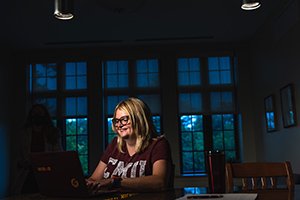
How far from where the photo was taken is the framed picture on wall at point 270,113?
617 centimetres

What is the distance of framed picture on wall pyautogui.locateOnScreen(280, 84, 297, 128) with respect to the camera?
17.3 feet

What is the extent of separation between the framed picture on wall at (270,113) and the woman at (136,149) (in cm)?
435

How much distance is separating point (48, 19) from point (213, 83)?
10.8 feet

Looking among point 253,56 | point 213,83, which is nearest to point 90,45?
point 213,83

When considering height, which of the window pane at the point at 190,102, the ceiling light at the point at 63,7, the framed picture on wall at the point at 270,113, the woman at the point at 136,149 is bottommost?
the woman at the point at 136,149

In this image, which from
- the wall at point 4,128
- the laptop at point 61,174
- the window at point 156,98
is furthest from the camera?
the window at point 156,98

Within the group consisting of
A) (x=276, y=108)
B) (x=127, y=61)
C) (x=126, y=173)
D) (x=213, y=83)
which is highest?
(x=127, y=61)

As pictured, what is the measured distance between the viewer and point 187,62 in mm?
7773

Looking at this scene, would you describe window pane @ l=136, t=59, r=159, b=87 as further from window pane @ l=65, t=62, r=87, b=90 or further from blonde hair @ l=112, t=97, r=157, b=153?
blonde hair @ l=112, t=97, r=157, b=153

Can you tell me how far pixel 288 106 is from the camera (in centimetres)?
548

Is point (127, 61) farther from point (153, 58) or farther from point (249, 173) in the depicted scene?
point (249, 173)

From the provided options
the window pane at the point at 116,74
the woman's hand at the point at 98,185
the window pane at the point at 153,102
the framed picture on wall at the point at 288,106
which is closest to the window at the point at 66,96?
the window pane at the point at 116,74

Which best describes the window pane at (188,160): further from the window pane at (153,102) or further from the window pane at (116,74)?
the window pane at (116,74)

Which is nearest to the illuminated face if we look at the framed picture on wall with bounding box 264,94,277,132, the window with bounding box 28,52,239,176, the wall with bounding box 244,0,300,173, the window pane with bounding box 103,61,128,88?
the wall with bounding box 244,0,300,173
